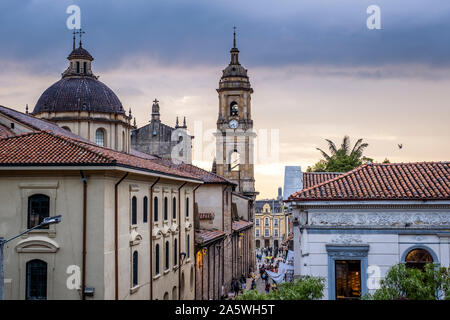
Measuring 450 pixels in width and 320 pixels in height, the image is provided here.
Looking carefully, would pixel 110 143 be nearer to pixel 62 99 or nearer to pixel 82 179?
pixel 62 99

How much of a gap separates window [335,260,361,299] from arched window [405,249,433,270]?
5.45 feet

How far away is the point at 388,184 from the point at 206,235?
19.7m

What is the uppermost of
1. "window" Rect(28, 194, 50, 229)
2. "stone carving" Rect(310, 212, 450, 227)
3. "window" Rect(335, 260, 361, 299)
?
"window" Rect(28, 194, 50, 229)

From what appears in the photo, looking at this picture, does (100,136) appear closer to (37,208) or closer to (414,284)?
(37,208)

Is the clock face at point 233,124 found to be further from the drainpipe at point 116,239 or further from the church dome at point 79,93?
the drainpipe at point 116,239

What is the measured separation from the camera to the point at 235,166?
7619 cm

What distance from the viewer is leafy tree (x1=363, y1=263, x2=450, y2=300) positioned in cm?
1421

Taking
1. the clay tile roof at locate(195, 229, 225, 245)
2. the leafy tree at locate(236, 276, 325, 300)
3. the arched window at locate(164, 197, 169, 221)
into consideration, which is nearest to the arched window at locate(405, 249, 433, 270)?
the leafy tree at locate(236, 276, 325, 300)

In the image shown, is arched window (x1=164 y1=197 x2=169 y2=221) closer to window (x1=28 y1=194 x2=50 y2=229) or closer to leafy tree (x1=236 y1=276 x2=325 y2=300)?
window (x1=28 y1=194 x2=50 y2=229)

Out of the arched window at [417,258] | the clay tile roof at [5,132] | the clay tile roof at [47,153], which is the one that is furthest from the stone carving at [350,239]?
the clay tile roof at [5,132]

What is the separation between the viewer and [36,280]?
20047mm

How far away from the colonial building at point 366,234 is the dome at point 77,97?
31.8 m
